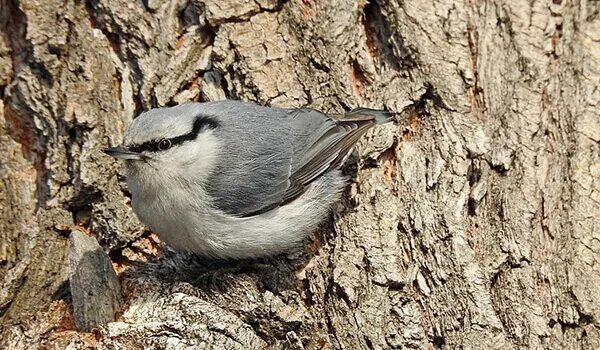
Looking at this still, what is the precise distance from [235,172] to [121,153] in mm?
544

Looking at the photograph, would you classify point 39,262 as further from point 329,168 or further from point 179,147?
point 329,168

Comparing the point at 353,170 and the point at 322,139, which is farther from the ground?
the point at 322,139

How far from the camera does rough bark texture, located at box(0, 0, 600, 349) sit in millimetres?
3455

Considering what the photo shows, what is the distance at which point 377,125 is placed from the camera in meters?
3.93

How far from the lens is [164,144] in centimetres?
371

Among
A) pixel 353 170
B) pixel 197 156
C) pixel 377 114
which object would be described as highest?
pixel 377 114

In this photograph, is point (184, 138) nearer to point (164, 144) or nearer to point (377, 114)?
point (164, 144)

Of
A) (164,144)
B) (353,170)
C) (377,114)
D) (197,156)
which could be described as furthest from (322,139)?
(164,144)

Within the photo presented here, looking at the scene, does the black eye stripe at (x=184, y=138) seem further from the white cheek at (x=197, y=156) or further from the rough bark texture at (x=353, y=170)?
the rough bark texture at (x=353, y=170)

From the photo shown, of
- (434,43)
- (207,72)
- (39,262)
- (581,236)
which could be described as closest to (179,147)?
(207,72)

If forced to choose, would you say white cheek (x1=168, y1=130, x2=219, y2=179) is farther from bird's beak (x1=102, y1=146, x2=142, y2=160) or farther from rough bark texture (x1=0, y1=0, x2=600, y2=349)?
rough bark texture (x1=0, y1=0, x2=600, y2=349)

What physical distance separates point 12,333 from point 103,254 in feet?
1.72

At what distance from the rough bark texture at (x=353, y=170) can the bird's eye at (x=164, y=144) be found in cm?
48

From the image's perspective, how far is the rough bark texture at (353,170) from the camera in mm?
3455
